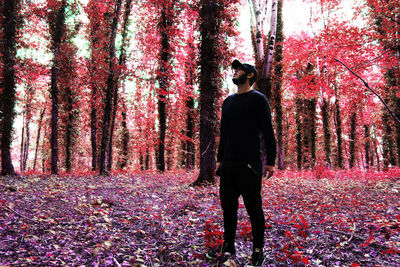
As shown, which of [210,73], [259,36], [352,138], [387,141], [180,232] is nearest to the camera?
[180,232]

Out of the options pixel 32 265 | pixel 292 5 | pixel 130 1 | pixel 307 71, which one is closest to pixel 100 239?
pixel 32 265

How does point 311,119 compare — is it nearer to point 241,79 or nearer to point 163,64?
point 163,64

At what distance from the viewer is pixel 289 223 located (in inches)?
180

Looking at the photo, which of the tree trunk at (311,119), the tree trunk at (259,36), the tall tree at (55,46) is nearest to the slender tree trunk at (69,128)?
the tall tree at (55,46)

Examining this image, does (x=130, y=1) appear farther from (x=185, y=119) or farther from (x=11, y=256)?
(x=11, y=256)

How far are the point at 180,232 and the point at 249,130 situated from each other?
2.45 metres

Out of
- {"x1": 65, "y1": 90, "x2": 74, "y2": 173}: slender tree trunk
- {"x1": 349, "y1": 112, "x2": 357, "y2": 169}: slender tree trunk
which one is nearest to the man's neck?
{"x1": 65, "y1": 90, "x2": 74, "y2": 173}: slender tree trunk

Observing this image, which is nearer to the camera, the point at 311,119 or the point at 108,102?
the point at 108,102

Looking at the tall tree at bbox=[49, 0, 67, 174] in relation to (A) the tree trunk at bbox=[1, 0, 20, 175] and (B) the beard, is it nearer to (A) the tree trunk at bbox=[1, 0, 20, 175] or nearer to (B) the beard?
(A) the tree trunk at bbox=[1, 0, 20, 175]

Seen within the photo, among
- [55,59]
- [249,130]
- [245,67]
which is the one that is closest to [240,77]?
[245,67]

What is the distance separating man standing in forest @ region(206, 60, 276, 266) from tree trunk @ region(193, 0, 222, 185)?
6.08 meters

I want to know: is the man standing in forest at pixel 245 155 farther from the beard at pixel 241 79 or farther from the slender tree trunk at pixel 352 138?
the slender tree trunk at pixel 352 138

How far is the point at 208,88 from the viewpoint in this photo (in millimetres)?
9633

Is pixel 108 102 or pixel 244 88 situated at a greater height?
pixel 108 102
